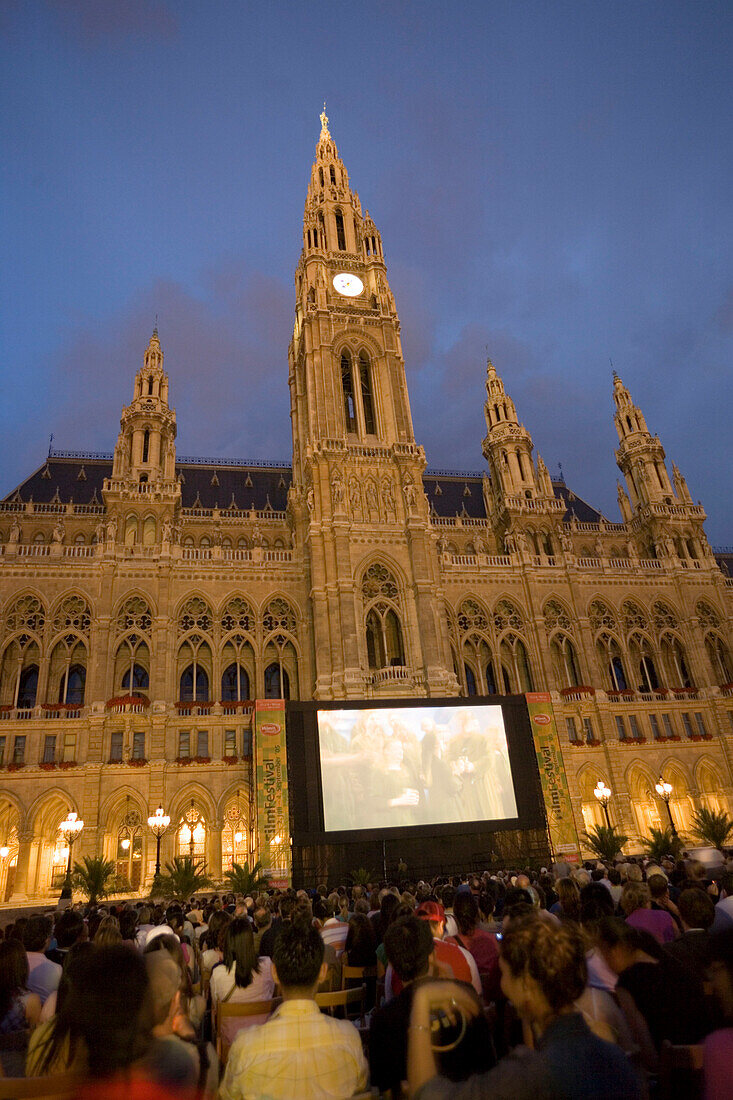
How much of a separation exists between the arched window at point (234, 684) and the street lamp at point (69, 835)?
9436 mm

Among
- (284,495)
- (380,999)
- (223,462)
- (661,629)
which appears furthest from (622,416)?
(380,999)

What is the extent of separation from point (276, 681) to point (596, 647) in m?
19.6

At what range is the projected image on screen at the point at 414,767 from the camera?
90.3 feet

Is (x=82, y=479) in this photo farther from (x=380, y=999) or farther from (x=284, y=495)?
(x=380, y=999)

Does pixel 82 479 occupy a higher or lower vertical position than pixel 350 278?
lower

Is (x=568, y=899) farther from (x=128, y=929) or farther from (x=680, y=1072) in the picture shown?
(x=128, y=929)

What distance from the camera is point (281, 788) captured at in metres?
29.3

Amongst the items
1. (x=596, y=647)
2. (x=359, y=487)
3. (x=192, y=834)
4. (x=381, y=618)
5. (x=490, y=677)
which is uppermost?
(x=359, y=487)

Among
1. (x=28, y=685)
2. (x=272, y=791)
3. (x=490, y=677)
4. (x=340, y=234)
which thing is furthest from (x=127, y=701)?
(x=340, y=234)

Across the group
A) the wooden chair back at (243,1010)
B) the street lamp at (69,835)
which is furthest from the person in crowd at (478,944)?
the street lamp at (69,835)

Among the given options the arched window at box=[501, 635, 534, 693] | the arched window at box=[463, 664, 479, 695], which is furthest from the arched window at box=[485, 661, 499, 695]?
the arched window at box=[463, 664, 479, 695]

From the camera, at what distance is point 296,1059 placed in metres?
3.17

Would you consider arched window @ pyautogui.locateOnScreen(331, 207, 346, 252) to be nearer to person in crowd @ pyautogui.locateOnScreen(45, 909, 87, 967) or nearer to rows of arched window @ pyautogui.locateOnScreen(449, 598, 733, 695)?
rows of arched window @ pyautogui.locateOnScreen(449, 598, 733, 695)

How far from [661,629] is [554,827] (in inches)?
667
